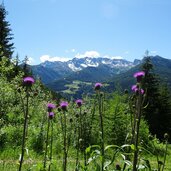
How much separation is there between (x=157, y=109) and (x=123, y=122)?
2343 centimetres

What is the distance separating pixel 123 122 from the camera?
57.0 feet

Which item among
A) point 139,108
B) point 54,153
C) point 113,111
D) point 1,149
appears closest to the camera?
point 139,108

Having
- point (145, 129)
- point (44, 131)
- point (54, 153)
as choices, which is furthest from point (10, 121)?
point (145, 129)

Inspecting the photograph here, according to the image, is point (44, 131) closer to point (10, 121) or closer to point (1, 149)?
point (1, 149)

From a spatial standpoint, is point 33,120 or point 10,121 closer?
point 10,121

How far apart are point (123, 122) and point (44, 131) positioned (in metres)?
4.21

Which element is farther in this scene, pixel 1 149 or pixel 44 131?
pixel 44 131

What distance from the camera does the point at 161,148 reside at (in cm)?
1867

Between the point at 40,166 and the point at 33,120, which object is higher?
the point at 40,166

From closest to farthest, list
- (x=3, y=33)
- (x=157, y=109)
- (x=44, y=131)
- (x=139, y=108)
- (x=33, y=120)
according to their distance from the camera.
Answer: (x=139, y=108), (x=44, y=131), (x=33, y=120), (x=157, y=109), (x=3, y=33)

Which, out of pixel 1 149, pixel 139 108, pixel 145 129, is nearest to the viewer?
pixel 139 108

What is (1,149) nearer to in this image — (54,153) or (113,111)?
(54,153)

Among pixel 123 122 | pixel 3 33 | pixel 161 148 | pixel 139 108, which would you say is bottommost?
pixel 161 148

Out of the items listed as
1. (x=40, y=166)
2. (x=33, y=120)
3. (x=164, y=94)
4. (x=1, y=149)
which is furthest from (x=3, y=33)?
(x=40, y=166)
